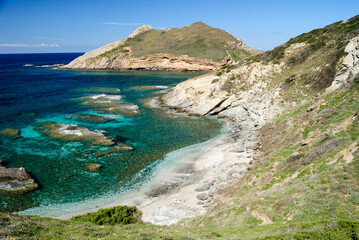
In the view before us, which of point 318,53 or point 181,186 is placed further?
point 318,53

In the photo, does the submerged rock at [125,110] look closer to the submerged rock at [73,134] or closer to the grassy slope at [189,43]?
the submerged rock at [73,134]

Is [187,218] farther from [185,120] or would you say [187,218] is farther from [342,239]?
[185,120]

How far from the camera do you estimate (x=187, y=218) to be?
19922 mm

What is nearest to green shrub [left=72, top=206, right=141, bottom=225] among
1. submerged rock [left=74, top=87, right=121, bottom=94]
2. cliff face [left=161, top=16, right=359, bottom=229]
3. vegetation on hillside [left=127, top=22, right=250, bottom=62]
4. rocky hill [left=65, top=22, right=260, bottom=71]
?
cliff face [left=161, top=16, right=359, bottom=229]

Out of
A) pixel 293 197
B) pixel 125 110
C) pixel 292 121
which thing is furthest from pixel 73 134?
pixel 293 197

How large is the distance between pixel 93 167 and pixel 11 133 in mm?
23089

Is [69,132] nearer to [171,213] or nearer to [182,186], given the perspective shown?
[182,186]

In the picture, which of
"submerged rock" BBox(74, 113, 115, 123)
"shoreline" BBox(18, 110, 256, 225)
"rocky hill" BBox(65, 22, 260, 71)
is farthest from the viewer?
"rocky hill" BBox(65, 22, 260, 71)

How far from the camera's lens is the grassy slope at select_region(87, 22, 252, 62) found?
147 m

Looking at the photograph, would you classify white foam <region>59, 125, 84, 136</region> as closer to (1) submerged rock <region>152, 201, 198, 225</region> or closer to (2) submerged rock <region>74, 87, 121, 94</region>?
(1) submerged rock <region>152, 201, 198, 225</region>

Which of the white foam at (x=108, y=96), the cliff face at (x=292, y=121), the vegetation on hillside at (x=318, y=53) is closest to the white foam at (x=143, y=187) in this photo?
the cliff face at (x=292, y=121)

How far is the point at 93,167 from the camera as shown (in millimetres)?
30391

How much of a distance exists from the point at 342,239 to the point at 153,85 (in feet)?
297

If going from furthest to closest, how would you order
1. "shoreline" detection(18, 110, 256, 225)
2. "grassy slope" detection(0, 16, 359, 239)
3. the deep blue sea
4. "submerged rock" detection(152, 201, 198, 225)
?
the deep blue sea, "shoreline" detection(18, 110, 256, 225), "submerged rock" detection(152, 201, 198, 225), "grassy slope" detection(0, 16, 359, 239)
